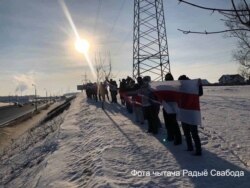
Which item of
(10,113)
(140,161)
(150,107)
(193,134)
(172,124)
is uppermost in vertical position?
(150,107)

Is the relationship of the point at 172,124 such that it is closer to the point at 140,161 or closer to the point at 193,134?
the point at 193,134

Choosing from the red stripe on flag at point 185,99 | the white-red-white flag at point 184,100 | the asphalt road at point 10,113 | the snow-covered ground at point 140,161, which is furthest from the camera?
the asphalt road at point 10,113

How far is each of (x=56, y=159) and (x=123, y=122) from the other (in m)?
5.83

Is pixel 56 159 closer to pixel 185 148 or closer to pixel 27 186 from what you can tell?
pixel 27 186

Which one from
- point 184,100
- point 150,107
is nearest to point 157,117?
point 150,107

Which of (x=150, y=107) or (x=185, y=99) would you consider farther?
→ (x=150, y=107)

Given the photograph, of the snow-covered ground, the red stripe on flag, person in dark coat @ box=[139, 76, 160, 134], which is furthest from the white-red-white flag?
person in dark coat @ box=[139, 76, 160, 134]

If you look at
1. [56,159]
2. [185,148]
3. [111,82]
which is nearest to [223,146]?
[185,148]

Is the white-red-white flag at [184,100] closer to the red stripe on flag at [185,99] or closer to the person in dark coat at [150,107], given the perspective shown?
the red stripe on flag at [185,99]

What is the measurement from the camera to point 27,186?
1126 centimetres

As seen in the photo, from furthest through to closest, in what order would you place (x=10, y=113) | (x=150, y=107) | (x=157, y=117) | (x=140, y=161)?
(x=10, y=113)
(x=157, y=117)
(x=150, y=107)
(x=140, y=161)

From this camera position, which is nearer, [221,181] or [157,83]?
[221,181]

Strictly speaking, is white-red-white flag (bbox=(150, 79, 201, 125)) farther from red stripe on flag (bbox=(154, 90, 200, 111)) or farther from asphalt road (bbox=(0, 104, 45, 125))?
asphalt road (bbox=(0, 104, 45, 125))

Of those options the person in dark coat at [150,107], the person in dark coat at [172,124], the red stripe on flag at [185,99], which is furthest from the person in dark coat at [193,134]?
the person in dark coat at [150,107]
